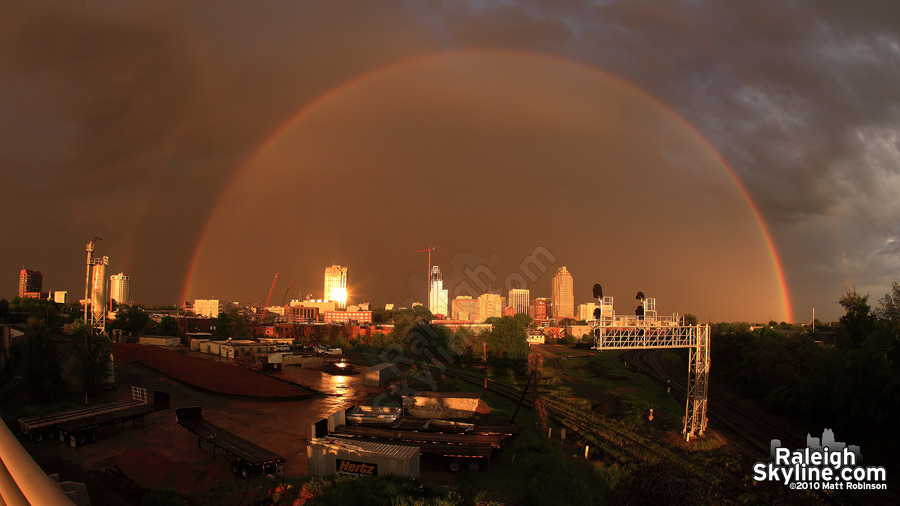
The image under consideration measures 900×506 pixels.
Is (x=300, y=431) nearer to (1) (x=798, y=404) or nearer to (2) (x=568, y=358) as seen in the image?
(1) (x=798, y=404)

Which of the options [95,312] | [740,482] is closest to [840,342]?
[740,482]

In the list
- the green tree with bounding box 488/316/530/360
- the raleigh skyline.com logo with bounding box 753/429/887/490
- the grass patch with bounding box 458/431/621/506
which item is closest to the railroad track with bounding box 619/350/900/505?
the raleigh skyline.com logo with bounding box 753/429/887/490

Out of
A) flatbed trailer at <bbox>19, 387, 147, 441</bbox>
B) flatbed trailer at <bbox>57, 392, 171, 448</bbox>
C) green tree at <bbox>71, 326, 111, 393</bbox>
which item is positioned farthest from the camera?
green tree at <bbox>71, 326, 111, 393</bbox>

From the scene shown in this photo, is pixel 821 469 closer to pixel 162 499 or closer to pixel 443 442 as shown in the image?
pixel 443 442

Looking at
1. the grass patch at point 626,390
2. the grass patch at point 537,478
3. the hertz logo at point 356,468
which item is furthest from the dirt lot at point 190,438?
the grass patch at point 626,390

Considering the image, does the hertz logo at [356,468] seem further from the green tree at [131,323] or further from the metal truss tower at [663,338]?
the green tree at [131,323]

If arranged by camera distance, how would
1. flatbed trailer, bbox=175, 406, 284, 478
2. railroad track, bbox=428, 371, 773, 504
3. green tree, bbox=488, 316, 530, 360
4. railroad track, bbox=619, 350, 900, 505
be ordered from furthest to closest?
1. green tree, bbox=488, 316, 530, 360
2. railroad track, bbox=619, 350, 900, 505
3. railroad track, bbox=428, 371, 773, 504
4. flatbed trailer, bbox=175, 406, 284, 478

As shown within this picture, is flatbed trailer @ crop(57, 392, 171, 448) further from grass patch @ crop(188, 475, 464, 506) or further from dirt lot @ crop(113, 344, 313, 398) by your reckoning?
dirt lot @ crop(113, 344, 313, 398)
